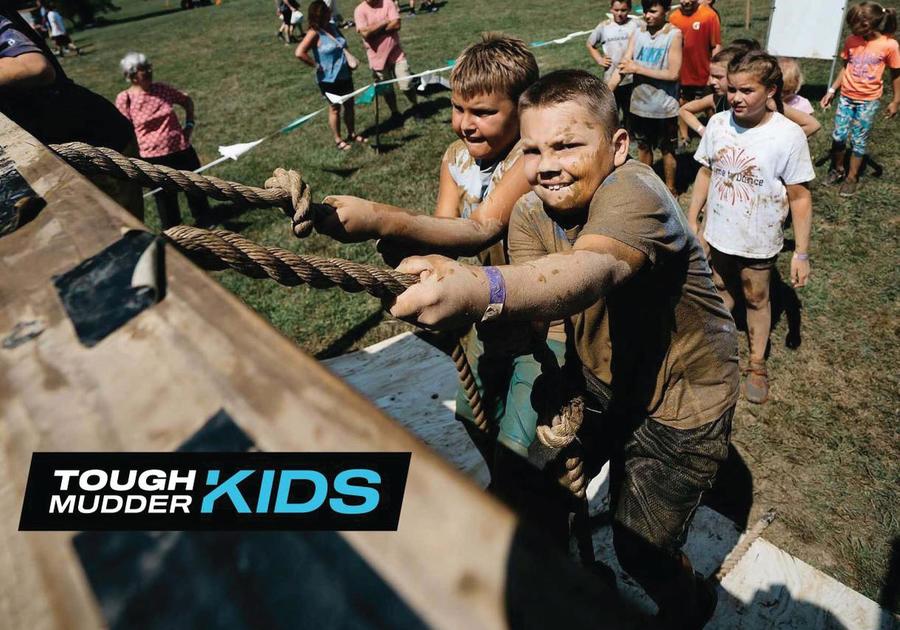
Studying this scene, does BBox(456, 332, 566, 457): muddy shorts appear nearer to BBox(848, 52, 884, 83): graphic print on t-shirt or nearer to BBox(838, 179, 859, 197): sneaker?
BBox(838, 179, 859, 197): sneaker

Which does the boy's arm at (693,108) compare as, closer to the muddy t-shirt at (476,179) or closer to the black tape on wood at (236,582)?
the muddy t-shirt at (476,179)

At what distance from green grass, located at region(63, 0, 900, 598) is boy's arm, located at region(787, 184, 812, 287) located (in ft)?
2.94

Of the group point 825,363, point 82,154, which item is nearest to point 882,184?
point 825,363

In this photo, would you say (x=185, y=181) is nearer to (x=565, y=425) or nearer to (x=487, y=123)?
(x=565, y=425)

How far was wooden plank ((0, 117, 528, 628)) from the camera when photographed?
0.54 m

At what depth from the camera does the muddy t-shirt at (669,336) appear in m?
1.88

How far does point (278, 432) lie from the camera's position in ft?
2.16

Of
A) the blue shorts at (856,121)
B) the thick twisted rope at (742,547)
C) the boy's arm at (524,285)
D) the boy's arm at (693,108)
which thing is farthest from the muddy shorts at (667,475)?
the blue shorts at (856,121)

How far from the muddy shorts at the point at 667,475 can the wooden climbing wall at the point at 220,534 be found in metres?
1.86

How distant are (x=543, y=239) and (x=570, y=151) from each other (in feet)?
1.33

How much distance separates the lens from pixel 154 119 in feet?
22.3

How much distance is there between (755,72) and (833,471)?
2419mm

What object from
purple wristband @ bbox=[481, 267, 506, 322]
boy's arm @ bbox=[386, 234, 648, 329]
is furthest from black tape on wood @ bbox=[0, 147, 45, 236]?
purple wristband @ bbox=[481, 267, 506, 322]

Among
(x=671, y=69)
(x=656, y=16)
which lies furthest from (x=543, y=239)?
(x=656, y=16)
